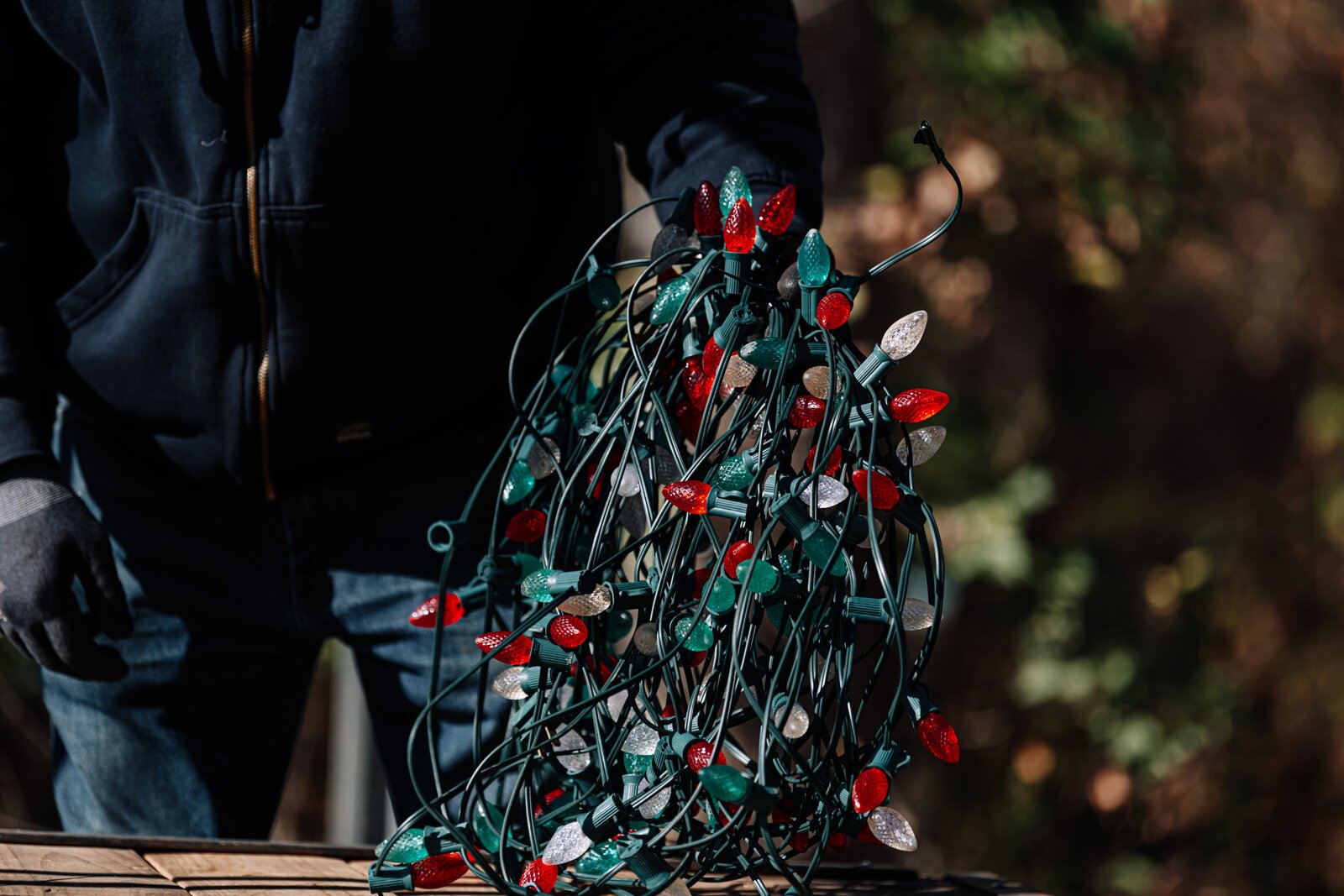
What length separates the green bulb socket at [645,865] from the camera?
0.60 m

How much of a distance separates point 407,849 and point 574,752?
10 centimetres

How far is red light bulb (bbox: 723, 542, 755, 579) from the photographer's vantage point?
24.1 inches

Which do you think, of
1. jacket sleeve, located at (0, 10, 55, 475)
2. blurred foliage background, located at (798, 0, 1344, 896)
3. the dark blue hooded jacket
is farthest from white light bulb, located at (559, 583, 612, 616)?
blurred foliage background, located at (798, 0, 1344, 896)

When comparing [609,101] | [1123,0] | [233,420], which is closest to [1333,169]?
[1123,0]

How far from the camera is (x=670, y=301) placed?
0.66 m

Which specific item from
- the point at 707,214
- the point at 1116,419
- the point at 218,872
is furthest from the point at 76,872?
the point at 1116,419

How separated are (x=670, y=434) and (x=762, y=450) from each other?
0.19 feet

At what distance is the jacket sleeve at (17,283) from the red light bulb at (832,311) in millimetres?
570

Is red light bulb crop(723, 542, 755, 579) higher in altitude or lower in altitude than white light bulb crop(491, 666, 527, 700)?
higher

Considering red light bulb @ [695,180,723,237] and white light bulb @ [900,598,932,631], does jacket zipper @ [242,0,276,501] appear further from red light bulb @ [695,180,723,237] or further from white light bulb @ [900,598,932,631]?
white light bulb @ [900,598,932,631]

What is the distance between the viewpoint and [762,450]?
61cm

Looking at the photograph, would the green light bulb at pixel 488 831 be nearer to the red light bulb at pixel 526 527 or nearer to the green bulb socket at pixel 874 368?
the red light bulb at pixel 526 527

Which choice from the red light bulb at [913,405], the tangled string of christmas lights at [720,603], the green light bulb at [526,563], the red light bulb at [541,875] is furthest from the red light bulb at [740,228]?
the red light bulb at [541,875]

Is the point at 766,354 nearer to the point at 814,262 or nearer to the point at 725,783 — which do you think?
the point at 814,262
